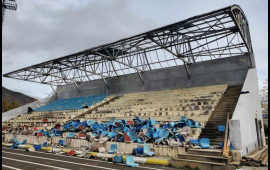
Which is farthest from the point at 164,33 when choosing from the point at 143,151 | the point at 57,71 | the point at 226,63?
the point at 57,71

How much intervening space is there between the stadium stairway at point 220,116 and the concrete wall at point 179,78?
2.03 meters

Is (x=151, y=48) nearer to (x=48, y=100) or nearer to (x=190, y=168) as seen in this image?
(x=190, y=168)

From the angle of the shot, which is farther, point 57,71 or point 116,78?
point 57,71

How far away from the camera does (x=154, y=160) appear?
9.56 m

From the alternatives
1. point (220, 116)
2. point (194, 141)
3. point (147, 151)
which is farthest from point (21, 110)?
point (194, 141)

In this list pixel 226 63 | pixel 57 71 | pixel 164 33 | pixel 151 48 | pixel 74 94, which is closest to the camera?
pixel 164 33

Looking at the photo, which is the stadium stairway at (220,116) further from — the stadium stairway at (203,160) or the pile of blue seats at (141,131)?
the stadium stairway at (203,160)

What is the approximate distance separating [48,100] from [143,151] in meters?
31.8

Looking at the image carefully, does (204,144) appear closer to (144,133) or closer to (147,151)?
(147,151)

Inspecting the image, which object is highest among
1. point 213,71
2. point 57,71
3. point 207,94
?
point 57,71

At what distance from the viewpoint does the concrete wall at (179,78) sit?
21719mm

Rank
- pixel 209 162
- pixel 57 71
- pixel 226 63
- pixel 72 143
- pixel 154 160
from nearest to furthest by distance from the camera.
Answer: pixel 209 162 < pixel 154 160 < pixel 72 143 < pixel 226 63 < pixel 57 71

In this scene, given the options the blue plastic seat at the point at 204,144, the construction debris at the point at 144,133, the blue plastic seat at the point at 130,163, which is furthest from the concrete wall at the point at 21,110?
the blue plastic seat at the point at 204,144

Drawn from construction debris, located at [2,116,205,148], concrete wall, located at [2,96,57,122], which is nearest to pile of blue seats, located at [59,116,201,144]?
construction debris, located at [2,116,205,148]
